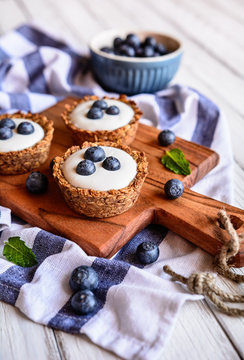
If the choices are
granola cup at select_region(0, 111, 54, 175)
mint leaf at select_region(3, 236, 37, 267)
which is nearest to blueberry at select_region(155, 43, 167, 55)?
granola cup at select_region(0, 111, 54, 175)

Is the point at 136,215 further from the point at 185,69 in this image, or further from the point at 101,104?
the point at 185,69

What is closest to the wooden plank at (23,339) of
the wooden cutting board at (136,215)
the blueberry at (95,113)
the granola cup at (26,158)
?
the wooden cutting board at (136,215)

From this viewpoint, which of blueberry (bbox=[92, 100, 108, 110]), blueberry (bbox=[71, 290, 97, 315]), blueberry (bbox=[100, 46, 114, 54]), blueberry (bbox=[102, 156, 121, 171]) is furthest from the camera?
blueberry (bbox=[100, 46, 114, 54])

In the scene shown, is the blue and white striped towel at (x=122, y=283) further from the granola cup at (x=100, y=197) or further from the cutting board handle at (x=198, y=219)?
the granola cup at (x=100, y=197)

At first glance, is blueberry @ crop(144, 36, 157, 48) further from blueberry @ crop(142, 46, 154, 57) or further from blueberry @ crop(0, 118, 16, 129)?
blueberry @ crop(0, 118, 16, 129)

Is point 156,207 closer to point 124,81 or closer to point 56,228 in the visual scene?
point 56,228

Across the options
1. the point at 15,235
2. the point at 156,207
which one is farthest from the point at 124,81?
the point at 15,235

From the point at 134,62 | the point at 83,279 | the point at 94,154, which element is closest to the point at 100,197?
the point at 94,154
